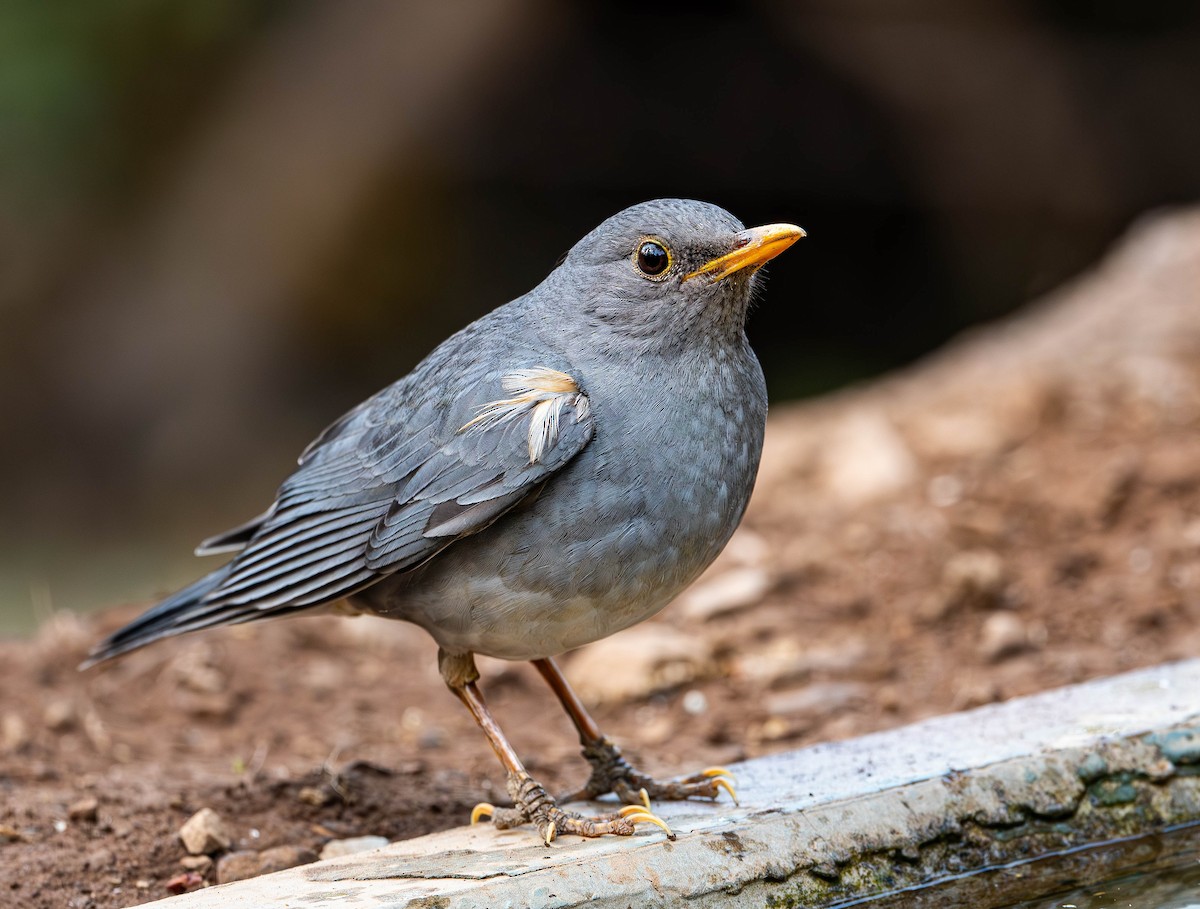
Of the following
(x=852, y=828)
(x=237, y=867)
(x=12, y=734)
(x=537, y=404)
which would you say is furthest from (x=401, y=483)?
(x=12, y=734)

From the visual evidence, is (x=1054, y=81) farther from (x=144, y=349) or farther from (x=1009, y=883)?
(x=1009, y=883)

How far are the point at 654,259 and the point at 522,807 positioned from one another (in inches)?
57.0

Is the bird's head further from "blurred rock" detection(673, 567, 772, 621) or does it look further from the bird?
"blurred rock" detection(673, 567, 772, 621)

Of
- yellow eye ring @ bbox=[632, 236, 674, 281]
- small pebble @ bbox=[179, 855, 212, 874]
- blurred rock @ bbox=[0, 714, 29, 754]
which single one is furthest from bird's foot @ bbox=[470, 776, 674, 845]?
blurred rock @ bbox=[0, 714, 29, 754]

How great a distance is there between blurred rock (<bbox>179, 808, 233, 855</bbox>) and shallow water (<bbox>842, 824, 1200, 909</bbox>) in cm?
167

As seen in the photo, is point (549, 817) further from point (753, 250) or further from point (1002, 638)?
point (1002, 638)

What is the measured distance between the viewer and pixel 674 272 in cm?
369

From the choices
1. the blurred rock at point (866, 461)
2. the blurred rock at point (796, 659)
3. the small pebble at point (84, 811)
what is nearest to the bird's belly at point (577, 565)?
the small pebble at point (84, 811)

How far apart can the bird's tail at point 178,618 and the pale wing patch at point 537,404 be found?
933 millimetres

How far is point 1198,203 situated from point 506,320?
34.7 ft

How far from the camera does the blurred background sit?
11602 millimetres

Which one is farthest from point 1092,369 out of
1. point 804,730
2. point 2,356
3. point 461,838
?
point 2,356

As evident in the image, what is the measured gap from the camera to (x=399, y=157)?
12016mm

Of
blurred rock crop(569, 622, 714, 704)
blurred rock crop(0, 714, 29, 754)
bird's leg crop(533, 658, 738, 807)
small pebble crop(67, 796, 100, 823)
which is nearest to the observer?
bird's leg crop(533, 658, 738, 807)
